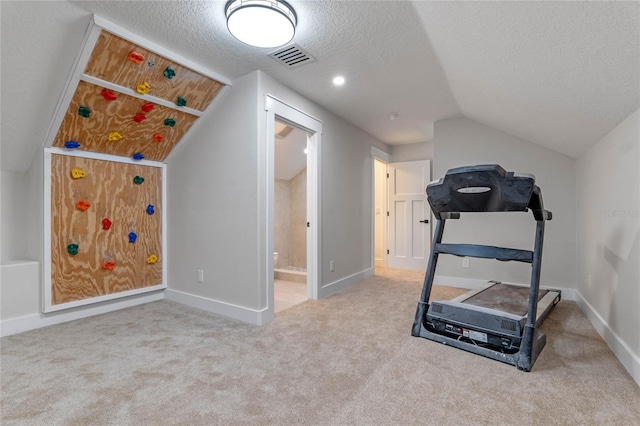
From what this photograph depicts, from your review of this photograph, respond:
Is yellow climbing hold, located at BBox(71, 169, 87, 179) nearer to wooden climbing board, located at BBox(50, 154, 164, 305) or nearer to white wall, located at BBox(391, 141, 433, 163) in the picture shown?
wooden climbing board, located at BBox(50, 154, 164, 305)

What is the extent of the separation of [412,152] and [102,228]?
468cm

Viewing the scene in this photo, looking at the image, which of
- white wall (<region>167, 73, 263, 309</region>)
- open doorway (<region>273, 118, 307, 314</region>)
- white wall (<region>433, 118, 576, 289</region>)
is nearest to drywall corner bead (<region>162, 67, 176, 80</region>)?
white wall (<region>167, 73, 263, 309</region>)

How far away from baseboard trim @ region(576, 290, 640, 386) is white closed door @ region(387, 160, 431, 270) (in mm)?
2443

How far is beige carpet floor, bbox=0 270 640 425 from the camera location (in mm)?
1523

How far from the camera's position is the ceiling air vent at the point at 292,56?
2426 mm

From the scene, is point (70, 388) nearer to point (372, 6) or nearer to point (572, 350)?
point (372, 6)

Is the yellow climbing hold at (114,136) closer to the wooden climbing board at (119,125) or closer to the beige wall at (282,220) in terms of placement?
the wooden climbing board at (119,125)

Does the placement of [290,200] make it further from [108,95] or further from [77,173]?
[108,95]

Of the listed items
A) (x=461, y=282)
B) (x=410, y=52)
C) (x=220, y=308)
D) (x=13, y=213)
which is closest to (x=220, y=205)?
(x=220, y=308)

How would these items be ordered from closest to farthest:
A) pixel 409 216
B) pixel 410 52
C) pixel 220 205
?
pixel 410 52, pixel 220 205, pixel 409 216

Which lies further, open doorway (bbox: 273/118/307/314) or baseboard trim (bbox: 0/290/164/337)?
open doorway (bbox: 273/118/307/314)

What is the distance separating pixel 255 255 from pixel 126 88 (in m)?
1.75

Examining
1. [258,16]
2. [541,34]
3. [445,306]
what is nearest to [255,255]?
[445,306]

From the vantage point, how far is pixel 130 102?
2.70 m
